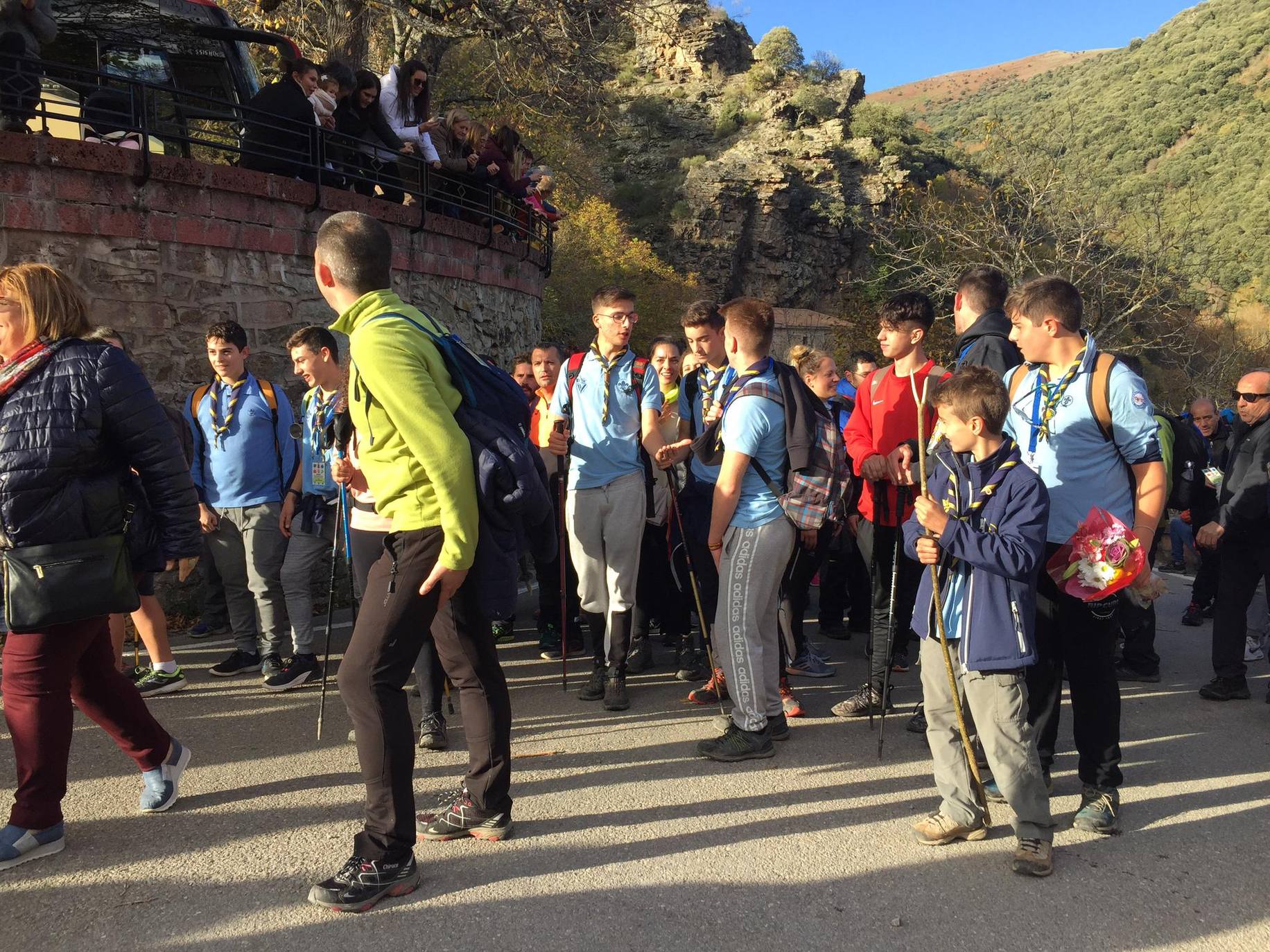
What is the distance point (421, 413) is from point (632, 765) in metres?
2.20

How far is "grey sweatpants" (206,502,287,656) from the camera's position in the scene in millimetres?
5598

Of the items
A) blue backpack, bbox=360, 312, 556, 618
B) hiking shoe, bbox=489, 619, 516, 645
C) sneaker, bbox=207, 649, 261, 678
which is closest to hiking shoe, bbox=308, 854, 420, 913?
blue backpack, bbox=360, 312, 556, 618

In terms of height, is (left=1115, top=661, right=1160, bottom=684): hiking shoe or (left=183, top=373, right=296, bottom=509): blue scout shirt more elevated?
(left=183, top=373, right=296, bottom=509): blue scout shirt

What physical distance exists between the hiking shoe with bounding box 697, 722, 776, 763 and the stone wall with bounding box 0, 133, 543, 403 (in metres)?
4.85

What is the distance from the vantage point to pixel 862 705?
17.0 ft

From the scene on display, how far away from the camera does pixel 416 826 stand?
367cm

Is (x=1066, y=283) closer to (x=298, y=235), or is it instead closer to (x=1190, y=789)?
(x=1190, y=789)

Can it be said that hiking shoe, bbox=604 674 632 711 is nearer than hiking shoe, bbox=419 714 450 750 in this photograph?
No

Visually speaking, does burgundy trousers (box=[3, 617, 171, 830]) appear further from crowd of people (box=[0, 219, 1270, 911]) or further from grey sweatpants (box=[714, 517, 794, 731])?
grey sweatpants (box=[714, 517, 794, 731])

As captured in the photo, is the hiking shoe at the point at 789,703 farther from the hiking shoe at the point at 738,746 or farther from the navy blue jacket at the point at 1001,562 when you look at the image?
the navy blue jacket at the point at 1001,562

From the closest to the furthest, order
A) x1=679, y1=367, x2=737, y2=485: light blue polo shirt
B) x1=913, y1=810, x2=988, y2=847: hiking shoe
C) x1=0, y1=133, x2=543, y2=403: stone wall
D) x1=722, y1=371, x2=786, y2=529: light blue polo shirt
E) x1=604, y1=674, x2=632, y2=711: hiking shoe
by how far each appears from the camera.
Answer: x1=913, y1=810, x2=988, y2=847: hiking shoe, x1=722, y1=371, x2=786, y2=529: light blue polo shirt, x1=604, y1=674, x2=632, y2=711: hiking shoe, x1=679, y1=367, x2=737, y2=485: light blue polo shirt, x1=0, y1=133, x2=543, y2=403: stone wall

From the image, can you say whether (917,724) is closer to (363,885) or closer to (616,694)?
(616,694)

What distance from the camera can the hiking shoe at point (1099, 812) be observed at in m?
3.73

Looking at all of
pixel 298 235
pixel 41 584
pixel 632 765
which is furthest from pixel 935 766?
pixel 298 235
